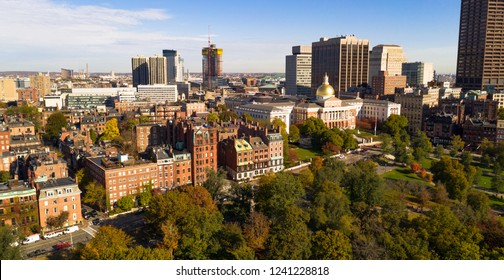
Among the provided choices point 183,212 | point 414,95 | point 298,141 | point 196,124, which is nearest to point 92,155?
point 196,124

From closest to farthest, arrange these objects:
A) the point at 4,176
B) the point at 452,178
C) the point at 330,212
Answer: the point at 330,212 < the point at 4,176 < the point at 452,178

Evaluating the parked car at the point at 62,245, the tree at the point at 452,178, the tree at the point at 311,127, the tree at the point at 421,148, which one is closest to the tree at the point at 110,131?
the tree at the point at 311,127

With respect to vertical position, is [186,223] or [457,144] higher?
[457,144]

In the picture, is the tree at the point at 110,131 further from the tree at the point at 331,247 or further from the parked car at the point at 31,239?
the tree at the point at 331,247

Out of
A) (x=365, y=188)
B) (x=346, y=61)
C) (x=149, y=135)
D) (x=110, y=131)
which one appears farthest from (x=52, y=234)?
(x=346, y=61)

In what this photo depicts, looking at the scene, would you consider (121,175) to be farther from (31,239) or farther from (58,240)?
(31,239)

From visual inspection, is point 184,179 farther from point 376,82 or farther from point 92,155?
point 376,82

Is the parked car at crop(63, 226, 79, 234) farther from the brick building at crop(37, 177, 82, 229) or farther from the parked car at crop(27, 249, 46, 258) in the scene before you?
the parked car at crop(27, 249, 46, 258)
